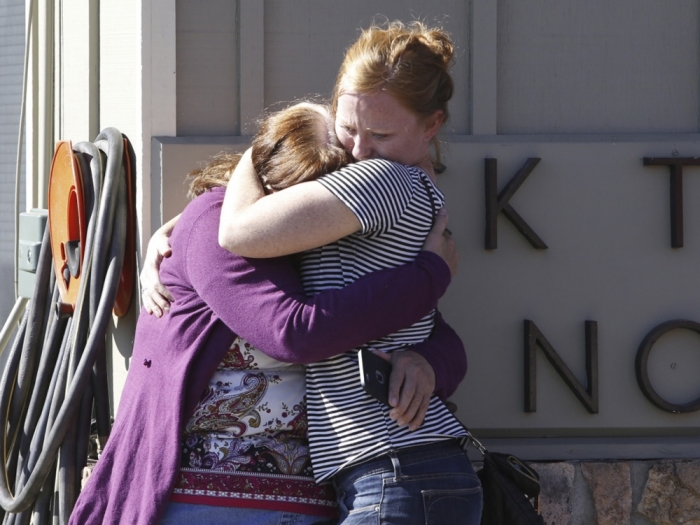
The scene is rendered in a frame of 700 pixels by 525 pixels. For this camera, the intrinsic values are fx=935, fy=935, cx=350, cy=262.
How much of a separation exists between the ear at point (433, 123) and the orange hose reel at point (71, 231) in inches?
44.2

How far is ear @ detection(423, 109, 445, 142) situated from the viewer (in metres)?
2.10

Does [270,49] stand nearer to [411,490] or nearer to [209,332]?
[209,332]

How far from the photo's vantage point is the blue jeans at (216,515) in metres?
1.86

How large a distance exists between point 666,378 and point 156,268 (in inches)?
65.7

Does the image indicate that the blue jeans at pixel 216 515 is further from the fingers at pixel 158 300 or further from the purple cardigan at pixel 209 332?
the fingers at pixel 158 300

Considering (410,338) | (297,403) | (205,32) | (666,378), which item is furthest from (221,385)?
(666,378)

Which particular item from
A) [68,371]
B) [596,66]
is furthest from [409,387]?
[596,66]

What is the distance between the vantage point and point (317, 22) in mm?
2859

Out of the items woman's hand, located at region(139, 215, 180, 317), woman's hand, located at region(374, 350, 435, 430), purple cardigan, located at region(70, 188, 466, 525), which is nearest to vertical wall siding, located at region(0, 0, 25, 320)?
woman's hand, located at region(139, 215, 180, 317)

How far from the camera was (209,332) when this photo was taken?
190cm

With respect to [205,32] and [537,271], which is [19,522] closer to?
[205,32]

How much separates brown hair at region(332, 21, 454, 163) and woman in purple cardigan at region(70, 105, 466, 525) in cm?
18

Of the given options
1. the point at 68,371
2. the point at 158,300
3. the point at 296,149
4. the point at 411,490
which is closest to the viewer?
the point at 411,490

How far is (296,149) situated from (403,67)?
29 cm
